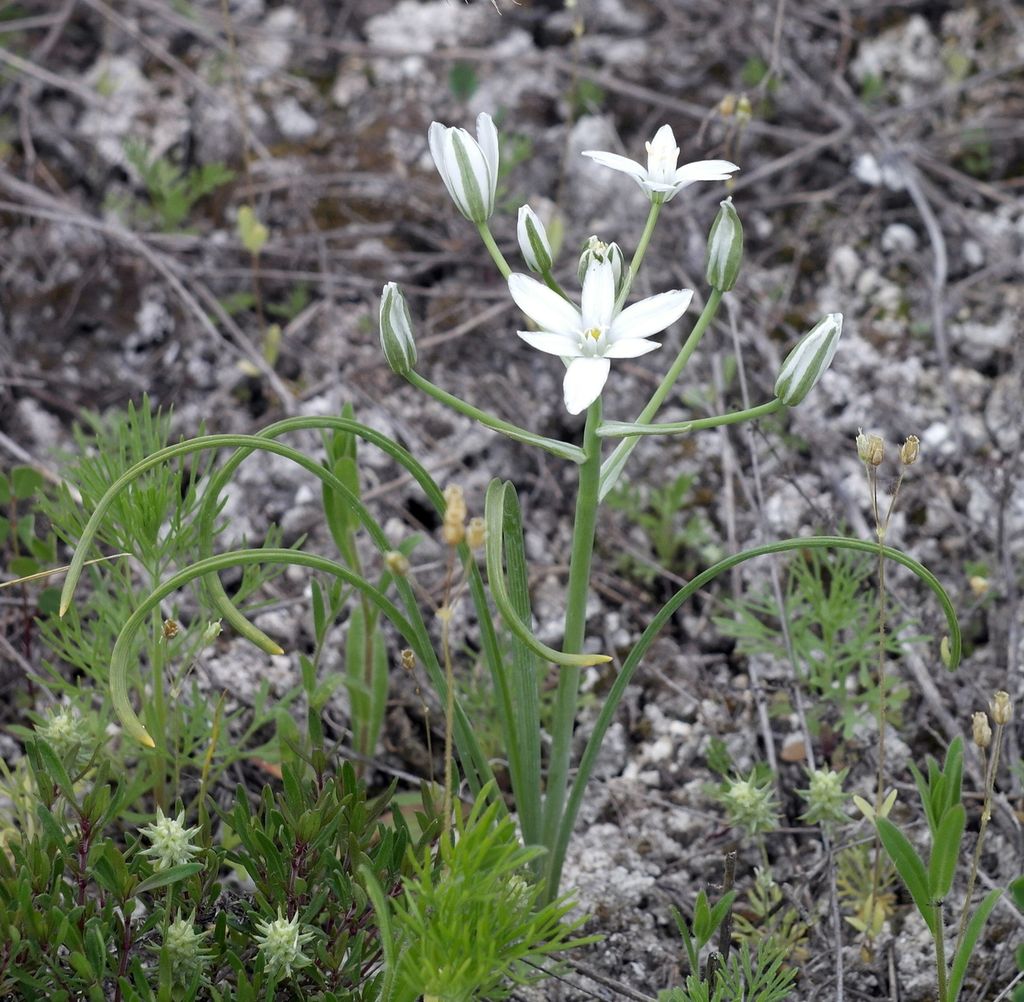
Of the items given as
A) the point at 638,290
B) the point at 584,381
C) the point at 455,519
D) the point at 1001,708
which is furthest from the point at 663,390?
the point at 638,290

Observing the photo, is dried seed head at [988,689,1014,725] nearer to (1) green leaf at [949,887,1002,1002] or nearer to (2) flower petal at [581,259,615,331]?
(1) green leaf at [949,887,1002,1002]

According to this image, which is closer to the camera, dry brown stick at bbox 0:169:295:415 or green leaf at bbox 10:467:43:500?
green leaf at bbox 10:467:43:500

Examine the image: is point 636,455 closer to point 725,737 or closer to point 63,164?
point 725,737

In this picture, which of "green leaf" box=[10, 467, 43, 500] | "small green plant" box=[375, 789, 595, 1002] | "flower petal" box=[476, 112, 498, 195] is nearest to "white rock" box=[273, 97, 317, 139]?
"green leaf" box=[10, 467, 43, 500]

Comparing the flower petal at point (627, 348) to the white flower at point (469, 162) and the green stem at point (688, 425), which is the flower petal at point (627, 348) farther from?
the white flower at point (469, 162)

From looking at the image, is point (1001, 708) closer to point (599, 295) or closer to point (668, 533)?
point (599, 295)

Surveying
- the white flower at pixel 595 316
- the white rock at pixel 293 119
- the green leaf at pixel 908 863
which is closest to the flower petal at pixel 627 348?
the white flower at pixel 595 316
